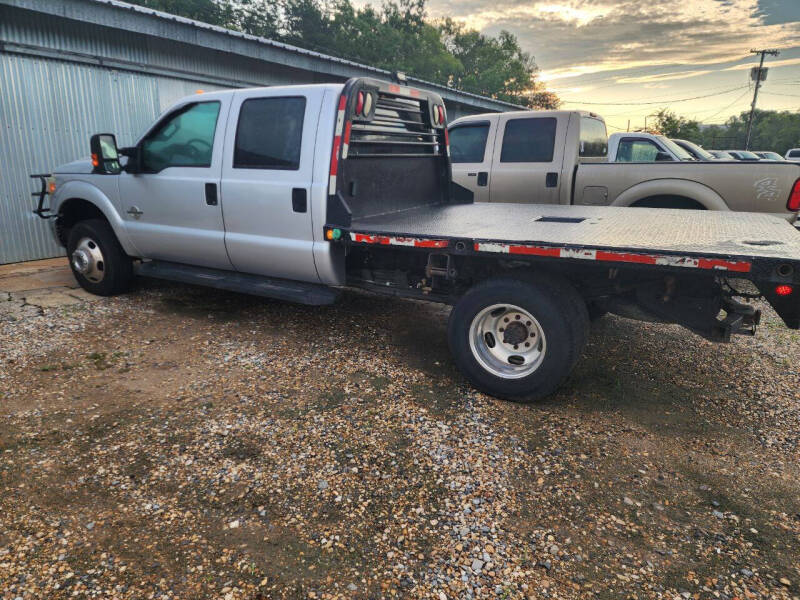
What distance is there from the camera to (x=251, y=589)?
217cm

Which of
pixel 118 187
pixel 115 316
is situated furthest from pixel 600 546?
pixel 118 187

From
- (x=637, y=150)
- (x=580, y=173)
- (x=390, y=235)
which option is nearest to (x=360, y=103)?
(x=390, y=235)

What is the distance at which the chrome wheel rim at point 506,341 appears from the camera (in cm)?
367

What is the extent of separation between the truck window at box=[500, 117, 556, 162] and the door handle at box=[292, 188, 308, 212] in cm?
368

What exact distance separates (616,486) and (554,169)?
4845 mm

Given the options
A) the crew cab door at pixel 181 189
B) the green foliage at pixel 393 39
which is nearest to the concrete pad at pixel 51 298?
the crew cab door at pixel 181 189

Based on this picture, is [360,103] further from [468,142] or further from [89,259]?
[89,259]

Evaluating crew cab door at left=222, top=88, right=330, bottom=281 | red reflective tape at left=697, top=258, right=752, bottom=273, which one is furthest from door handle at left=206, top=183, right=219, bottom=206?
red reflective tape at left=697, top=258, right=752, bottom=273

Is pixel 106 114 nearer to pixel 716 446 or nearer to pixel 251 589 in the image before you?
pixel 251 589

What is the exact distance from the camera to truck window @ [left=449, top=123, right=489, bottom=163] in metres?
7.36

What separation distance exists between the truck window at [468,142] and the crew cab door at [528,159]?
8.3 inches

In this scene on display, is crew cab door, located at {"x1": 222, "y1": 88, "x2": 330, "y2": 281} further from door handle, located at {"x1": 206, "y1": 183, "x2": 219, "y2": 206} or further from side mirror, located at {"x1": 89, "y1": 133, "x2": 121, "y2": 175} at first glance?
side mirror, located at {"x1": 89, "y1": 133, "x2": 121, "y2": 175}

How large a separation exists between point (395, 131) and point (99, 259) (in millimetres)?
3543

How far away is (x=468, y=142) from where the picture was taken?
295 inches
